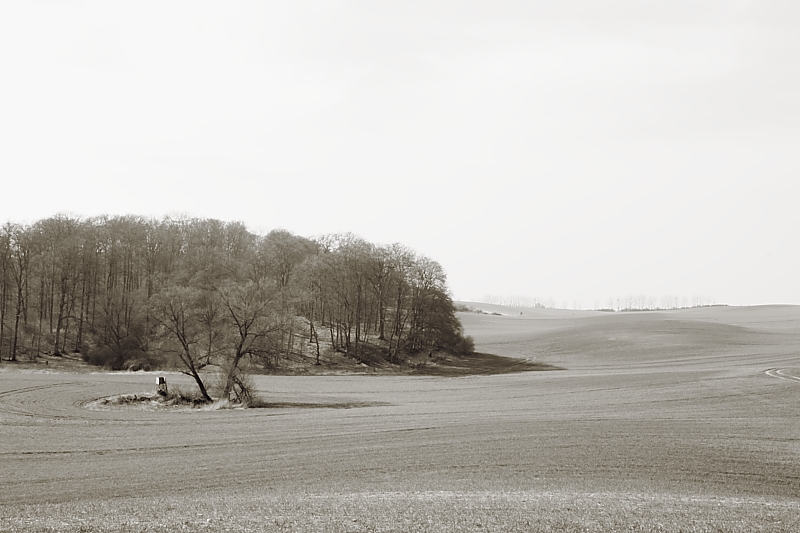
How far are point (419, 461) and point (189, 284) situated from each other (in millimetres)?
59146

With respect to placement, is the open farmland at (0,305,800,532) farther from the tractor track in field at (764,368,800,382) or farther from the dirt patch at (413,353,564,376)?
the dirt patch at (413,353,564,376)

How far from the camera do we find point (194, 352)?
49.5m

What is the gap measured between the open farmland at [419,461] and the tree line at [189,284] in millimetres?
27820

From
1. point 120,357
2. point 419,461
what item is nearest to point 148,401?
point 419,461

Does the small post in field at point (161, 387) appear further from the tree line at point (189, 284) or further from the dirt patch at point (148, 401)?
the tree line at point (189, 284)

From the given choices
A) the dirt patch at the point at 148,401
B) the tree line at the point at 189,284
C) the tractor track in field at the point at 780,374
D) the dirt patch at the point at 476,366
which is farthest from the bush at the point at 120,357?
the tractor track in field at the point at 780,374

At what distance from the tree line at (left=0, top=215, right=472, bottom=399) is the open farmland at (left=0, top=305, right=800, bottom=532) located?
91.3ft

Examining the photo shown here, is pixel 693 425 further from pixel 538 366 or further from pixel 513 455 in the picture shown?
pixel 538 366

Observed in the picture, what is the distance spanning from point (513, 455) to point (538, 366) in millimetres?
61878

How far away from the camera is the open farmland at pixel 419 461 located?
44.3 ft

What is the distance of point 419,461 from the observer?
21656 millimetres

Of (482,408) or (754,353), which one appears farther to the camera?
(754,353)

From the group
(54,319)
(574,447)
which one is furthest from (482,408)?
(54,319)

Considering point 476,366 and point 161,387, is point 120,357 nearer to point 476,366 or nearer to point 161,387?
point 161,387
